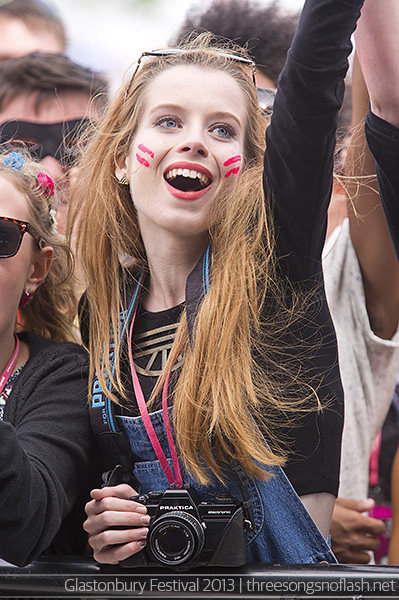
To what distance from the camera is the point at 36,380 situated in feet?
4.42

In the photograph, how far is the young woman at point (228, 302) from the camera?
118cm

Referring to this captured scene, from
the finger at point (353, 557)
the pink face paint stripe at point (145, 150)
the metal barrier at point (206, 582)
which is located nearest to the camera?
the metal barrier at point (206, 582)

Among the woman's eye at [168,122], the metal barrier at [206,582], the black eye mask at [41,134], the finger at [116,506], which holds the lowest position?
the metal barrier at [206,582]

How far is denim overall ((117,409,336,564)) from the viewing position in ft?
4.03

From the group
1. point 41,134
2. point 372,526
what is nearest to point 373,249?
point 372,526

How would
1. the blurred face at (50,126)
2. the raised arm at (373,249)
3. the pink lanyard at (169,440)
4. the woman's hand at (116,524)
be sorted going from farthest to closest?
1. the blurred face at (50,126)
2. the raised arm at (373,249)
3. the pink lanyard at (169,440)
4. the woman's hand at (116,524)

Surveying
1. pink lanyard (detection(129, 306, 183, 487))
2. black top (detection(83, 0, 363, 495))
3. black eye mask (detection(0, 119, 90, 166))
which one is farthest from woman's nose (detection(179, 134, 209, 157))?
black eye mask (detection(0, 119, 90, 166))

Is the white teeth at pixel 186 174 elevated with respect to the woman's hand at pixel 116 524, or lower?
elevated

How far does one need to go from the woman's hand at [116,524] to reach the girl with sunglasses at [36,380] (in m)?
0.06

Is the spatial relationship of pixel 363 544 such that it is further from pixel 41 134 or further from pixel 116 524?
pixel 41 134

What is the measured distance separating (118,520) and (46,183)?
760mm

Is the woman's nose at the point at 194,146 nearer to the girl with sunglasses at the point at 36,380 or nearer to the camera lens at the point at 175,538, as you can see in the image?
the girl with sunglasses at the point at 36,380

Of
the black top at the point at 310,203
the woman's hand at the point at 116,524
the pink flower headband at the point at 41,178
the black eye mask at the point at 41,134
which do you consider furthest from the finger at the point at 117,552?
the black eye mask at the point at 41,134

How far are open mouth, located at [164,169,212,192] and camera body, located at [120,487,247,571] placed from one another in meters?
0.55
